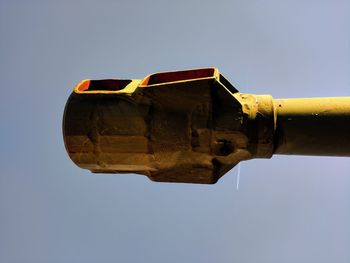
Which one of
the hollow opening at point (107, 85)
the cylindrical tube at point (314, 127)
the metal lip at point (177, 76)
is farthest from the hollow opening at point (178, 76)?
the cylindrical tube at point (314, 127)

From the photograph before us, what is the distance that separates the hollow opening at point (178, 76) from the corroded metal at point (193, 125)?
14 mm

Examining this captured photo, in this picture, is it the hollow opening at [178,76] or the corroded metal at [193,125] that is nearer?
the corroded metal at [193,125]

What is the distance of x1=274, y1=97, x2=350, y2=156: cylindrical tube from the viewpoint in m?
5.35

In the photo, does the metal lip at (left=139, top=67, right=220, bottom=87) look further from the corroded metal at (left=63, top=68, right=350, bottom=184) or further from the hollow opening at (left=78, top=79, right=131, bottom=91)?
the hollow opening at (left=78, top=79, right=131, bottom=91)

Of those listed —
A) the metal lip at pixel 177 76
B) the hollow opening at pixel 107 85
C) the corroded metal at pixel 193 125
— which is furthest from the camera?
the hollow opening at pixel 107 85

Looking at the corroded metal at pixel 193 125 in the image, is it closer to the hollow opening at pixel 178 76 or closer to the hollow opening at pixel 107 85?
the hollow opening at pixel 178 76

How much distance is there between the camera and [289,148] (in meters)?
5.59

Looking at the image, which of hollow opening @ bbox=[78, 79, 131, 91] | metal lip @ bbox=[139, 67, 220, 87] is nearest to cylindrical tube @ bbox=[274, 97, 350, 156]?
metal lip @ bbox=[139, 67, 220, 87]

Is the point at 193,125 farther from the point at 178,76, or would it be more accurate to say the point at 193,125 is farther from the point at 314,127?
the point at 314,127

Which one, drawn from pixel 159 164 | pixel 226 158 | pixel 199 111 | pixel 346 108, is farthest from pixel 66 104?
pixel 346 108

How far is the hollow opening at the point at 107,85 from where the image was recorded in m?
5.99

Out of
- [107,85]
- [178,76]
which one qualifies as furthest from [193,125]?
[107,85]

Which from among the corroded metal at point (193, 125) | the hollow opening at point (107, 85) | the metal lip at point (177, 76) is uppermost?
the metal lip at point (177, 76)

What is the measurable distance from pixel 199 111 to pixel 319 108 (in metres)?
1.64
